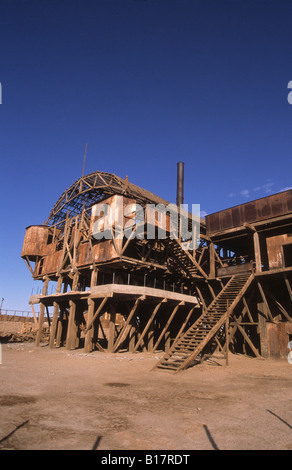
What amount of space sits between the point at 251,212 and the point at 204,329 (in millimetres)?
9365

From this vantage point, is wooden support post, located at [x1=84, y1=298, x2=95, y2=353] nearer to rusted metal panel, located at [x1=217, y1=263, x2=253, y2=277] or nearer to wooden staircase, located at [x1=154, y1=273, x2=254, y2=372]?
wooden staircase, located at [x1=154, y1=273, x2=254, y2=372]

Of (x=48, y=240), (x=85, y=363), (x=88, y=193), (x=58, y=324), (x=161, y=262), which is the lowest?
(x=85, y=363)

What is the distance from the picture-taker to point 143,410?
679 cm

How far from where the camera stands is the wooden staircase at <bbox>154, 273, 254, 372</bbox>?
13.7 metres

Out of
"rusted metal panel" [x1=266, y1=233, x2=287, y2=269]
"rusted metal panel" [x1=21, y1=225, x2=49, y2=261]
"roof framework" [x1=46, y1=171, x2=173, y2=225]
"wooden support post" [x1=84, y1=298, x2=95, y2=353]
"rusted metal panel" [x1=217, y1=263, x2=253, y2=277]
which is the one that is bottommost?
"wooden support post" [x1=84, y1=298, x2=95, y2=353]

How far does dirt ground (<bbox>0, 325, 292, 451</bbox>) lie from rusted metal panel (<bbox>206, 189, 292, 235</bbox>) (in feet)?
35.9

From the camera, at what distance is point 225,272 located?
21.9 metres

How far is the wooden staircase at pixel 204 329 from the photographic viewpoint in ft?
45.0

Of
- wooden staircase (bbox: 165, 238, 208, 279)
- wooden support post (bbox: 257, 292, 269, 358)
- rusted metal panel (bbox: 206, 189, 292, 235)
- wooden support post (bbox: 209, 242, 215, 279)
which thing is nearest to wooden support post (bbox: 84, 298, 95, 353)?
wooden staircase (bbox: 165, 238, 208, 279)

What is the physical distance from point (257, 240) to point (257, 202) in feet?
8.99

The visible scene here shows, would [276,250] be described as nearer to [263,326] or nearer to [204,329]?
[263,326]

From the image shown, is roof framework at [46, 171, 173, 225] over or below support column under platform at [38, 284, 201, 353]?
over

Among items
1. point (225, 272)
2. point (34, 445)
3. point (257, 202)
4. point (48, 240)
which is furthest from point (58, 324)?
point (34, 445)
